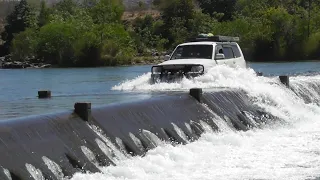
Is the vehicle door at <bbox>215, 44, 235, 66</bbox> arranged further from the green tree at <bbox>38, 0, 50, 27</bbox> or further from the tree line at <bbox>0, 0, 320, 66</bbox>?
the green tree at <bbox>38, 0, 50, 27</bbox>

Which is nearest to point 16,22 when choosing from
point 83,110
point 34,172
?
point 83,110

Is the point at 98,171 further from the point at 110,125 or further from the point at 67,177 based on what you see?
the point at 110,125

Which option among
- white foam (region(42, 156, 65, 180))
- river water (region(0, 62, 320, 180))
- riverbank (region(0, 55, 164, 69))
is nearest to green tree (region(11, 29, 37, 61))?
riverbank (region(0, 55, 164, 69))

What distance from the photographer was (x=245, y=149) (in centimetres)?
1684

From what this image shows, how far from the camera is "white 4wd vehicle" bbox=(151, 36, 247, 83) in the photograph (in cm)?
2491

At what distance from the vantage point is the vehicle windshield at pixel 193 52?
26031 millimetres

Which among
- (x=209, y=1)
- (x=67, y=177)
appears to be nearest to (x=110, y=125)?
(x=67, y=177)

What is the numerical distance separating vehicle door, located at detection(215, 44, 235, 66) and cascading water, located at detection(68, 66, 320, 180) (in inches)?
22.8

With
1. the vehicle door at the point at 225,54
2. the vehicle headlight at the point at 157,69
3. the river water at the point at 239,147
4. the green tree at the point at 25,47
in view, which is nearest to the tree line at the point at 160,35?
the green tree at the point at 25,47

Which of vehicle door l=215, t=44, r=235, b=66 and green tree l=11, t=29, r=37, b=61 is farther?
green tree l=11, t=29, r=37, b=61

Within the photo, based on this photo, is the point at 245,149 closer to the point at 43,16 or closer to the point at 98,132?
the point at 98,132

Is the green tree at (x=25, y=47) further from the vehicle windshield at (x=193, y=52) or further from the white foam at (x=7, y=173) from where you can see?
the white foam at (x=7, y=173)

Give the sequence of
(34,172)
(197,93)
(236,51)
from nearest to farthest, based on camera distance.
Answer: (34,172) < (197,93) < (236,51)

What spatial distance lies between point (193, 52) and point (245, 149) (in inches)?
387
